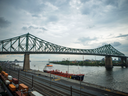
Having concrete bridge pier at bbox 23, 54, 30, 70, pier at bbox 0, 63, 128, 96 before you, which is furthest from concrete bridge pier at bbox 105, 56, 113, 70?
pier at bbox 0, 63, 128, 96

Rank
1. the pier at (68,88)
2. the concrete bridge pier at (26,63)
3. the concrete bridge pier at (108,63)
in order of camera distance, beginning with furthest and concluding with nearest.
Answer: the concrete bridge pier at (108,63), the concrete bridge pier at (26,63), the pier at (68,88)

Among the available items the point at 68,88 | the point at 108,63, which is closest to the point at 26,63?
the point at 68,88

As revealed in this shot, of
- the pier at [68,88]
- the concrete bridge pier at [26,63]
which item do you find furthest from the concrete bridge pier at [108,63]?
the pier at [68,88]

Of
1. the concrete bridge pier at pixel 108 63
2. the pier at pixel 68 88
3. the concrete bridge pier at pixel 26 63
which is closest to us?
the pier at pixel 68 88

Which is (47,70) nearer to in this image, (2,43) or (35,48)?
(35,48)

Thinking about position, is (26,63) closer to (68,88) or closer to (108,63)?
(68,88)

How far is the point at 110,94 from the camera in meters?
15.8

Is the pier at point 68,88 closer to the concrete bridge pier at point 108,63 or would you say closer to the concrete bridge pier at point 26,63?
the concrete bridge pier at point 26,63

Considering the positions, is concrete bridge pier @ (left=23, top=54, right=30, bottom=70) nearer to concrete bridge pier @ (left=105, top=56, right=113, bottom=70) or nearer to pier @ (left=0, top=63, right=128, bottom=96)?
pier @ (left=0, top=63, right=128, bottom=96)

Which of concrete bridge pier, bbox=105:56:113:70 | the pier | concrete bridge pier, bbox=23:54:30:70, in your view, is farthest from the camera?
concrete bridge pier, bbox=105:56:113:70

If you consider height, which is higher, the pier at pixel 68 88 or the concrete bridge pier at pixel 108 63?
the pier at pixel 68 88

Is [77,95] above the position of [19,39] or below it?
below

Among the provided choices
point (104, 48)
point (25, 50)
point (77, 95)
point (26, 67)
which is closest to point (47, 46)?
point (25, 50)

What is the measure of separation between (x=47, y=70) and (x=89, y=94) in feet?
124
